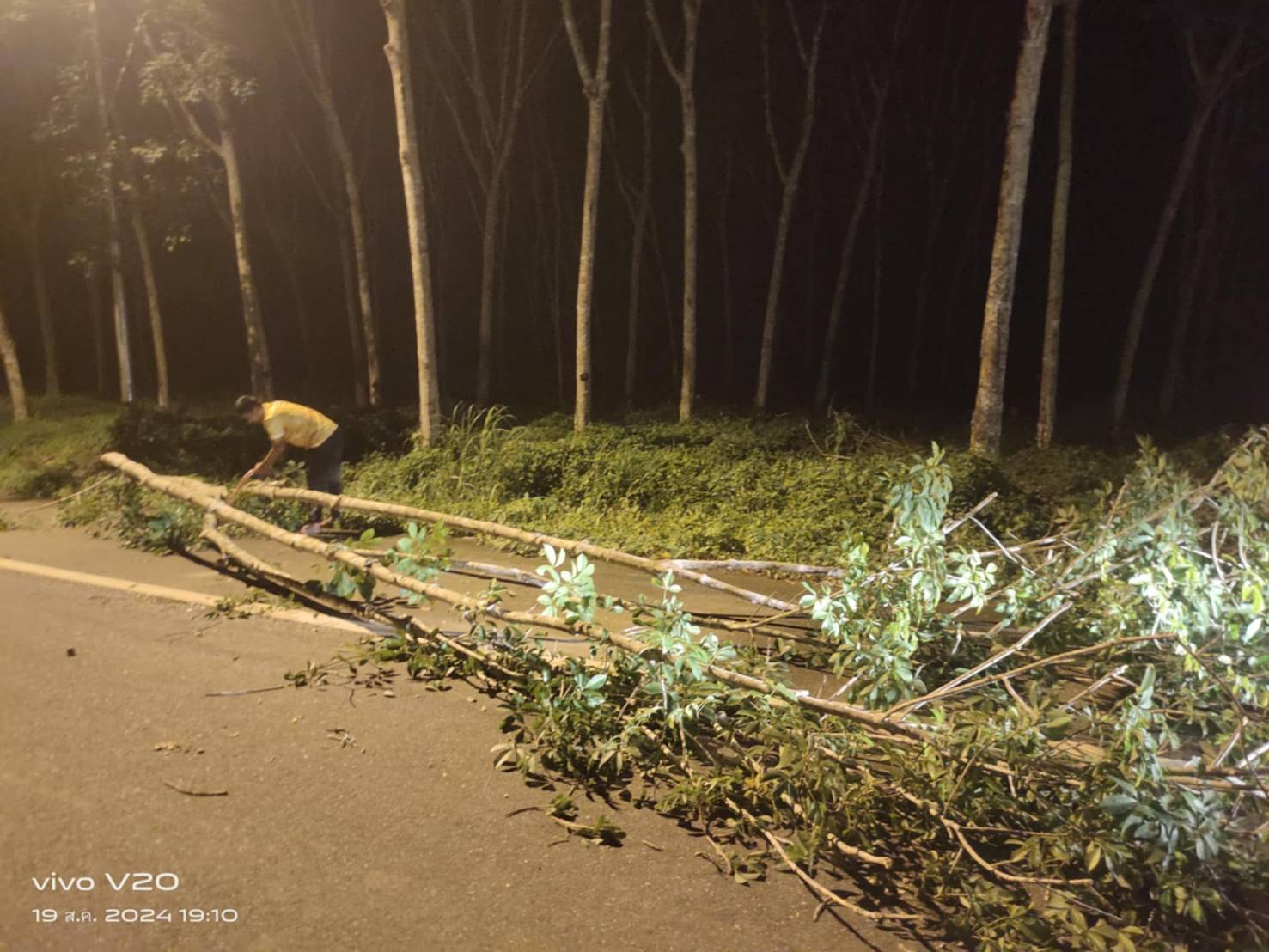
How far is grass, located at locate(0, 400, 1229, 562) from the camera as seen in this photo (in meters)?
8.41

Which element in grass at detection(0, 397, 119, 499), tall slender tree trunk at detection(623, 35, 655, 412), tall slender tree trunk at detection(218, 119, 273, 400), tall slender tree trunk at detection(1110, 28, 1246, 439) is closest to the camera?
grass at detection(0, 397, 119, 499)

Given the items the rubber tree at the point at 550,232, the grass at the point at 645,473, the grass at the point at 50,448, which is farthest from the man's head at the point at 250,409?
the rubber tree at the point at 550,232

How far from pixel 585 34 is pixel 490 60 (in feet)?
7.62

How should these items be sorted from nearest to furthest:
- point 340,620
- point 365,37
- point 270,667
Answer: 1. point 270,667
2. point 340,620
3. point 365,37

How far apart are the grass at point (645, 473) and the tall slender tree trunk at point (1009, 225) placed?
801mm

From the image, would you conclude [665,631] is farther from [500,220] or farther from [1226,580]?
[500,220]

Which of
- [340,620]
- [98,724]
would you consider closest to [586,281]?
[340,620]

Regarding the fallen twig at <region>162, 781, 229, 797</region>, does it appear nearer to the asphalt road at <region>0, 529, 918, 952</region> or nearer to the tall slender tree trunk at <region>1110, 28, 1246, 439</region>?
the asphalt road at <region>0, 529, 918, 952</region>

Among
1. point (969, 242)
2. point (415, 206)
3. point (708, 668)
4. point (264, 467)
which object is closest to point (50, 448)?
point (415, 206)

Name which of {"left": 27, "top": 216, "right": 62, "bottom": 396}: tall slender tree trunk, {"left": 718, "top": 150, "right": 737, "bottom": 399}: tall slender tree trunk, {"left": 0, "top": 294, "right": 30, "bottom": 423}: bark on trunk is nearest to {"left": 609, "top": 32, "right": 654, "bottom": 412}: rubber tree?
{"left": 718, "top": 150, "right": 737, "bottom": 399}: tall slender tree trunk

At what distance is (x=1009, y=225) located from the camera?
9.52 meters

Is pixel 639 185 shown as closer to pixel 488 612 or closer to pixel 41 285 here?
pixel 41 285

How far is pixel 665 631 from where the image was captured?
4.34m

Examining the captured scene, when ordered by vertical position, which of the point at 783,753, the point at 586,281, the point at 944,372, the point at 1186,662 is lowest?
the point at 944,372
